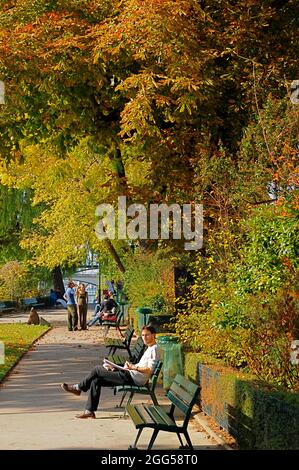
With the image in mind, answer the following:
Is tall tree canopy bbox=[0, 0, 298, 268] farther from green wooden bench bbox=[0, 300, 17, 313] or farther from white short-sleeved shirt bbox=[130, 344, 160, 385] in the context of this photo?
green wooden bench bbox=[0, 300, 17, 313]

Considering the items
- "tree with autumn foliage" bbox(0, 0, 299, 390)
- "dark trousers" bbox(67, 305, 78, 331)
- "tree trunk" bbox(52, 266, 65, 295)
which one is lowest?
"dark trousers" bbox(67, 305, 78, 331)

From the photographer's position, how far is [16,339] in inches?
1085

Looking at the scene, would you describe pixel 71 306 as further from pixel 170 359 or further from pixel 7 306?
pixel 7 306

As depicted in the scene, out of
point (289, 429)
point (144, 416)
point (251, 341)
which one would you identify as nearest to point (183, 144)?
point (251, 341)

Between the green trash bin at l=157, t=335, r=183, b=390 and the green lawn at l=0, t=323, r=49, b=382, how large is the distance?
337 centimetres

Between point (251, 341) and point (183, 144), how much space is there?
9010mm

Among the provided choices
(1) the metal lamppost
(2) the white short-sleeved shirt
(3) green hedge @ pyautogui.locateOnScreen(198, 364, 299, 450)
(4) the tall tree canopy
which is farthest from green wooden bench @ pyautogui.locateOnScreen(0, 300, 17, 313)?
(3) green hedge @ pyautogui.locateOnScreen(198, 364, 299, 450)

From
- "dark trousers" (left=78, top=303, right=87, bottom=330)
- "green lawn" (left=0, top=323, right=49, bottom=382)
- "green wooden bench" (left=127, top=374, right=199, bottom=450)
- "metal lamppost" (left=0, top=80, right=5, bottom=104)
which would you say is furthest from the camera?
"dark trousers" (left=78, top=303, right=87, bottom=330)

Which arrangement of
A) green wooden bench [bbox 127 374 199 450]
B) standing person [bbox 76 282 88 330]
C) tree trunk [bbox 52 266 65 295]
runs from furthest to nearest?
tree trunk [bbox 52 266 65 295], standing person [bbox 76 282 88 330], green wooden bench [bbox 127 374 199 450]

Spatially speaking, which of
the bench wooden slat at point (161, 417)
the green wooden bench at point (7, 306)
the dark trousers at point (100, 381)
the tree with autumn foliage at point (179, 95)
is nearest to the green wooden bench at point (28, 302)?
the green wooden bench at point (7, 306)

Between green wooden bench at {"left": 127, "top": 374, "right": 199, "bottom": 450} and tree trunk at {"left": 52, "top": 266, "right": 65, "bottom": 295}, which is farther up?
tree trunk at {"left": 52, "top": 266, "right": 65, "bottom": 295}

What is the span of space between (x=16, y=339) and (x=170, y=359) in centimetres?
1281

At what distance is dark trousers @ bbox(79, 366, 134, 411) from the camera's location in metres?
12.3
